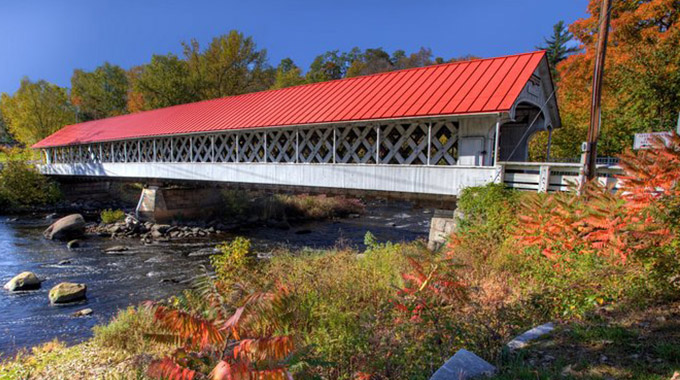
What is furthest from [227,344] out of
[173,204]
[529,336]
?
[173,204]

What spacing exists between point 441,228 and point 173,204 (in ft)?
50.2

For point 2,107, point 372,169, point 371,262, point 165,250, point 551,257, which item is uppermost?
point 2,107

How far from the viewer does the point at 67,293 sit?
352 inches

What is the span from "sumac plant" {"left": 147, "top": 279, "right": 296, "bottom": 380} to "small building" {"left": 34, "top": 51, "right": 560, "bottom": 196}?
727 centimetres

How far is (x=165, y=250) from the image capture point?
1474cm

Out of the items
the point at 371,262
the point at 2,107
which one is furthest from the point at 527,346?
the point at 2,107

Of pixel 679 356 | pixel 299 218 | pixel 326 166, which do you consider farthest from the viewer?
pixel 299 218

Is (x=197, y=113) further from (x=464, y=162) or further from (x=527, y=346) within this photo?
(x=527, y=346)

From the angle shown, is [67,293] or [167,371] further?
[67,293]

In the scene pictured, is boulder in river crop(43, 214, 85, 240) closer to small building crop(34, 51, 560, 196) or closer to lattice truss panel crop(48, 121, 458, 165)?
small building crop(34, 51, 560, 196)

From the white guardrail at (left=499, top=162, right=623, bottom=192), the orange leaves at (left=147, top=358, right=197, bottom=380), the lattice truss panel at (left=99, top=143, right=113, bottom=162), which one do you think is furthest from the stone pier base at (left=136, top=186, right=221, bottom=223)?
the orange leaves at (left=147, top=358, right=197, bottom=380)

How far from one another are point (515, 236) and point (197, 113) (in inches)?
630

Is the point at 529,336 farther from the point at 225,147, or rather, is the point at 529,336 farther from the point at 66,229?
the point at 66,229

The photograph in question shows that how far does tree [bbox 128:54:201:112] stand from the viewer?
3512 cm
